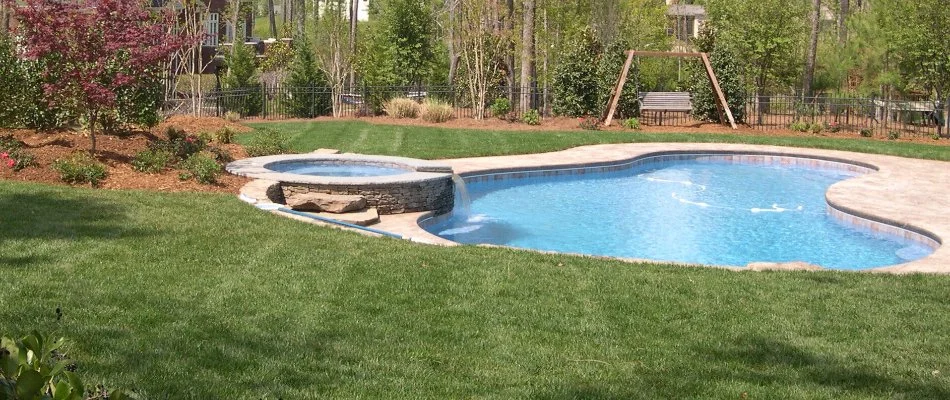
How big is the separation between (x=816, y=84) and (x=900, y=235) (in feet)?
94.5

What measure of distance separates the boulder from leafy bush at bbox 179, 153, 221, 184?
48.3 inches

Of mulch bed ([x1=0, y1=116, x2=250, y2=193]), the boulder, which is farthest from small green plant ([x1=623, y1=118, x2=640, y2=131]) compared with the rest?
the boulder

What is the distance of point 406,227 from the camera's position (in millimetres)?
11891

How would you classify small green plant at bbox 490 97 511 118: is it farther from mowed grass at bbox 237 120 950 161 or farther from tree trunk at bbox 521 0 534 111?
mowed grass at bbox 237 120 950 161

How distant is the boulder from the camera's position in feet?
40.1

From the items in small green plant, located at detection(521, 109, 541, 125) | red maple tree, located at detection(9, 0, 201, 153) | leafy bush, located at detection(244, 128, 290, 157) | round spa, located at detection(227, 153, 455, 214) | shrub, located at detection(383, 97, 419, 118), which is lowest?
round spa, located at detection(227, 153, 455, 214)

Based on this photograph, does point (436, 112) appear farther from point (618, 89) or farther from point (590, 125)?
point (618, 89)

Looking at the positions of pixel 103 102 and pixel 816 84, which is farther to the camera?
pixel 816 84

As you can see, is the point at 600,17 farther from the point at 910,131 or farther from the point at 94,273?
the point at 94,273

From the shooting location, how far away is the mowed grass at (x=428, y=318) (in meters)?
5.41

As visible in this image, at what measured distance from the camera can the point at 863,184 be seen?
650 inches

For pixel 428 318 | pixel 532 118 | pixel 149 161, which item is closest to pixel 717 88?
pixel 532 118

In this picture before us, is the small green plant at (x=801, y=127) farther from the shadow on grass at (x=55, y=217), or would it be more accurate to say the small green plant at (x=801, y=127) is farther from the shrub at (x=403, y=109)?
the shadow on grass at (x=55, y=217)

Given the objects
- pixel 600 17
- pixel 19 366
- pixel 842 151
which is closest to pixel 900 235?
pixel 842 151
